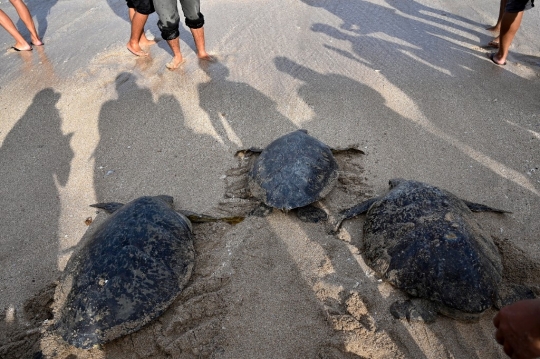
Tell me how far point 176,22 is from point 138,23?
80 centimetres

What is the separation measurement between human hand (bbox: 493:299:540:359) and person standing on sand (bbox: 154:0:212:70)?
4.92 meters

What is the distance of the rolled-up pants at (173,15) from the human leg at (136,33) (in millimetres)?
571

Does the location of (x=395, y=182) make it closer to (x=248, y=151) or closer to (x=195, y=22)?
(x=248, y=151)

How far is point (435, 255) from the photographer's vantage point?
7.52 ft

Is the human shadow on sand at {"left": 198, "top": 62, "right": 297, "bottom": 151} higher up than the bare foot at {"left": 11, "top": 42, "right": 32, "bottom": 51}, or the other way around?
the bare foot at {"left": 11, "top": 42, "right": 32, "bottom": 51}

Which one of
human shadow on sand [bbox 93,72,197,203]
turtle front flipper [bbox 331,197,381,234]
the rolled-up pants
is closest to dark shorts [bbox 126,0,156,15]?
the rolled-up pants

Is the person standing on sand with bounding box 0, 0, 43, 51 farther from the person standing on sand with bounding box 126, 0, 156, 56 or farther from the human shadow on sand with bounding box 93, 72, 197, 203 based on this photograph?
the human shadow on sand with bounding box 93, 72, 197, 203

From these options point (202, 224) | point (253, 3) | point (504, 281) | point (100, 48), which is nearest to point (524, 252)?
point (504, 281)

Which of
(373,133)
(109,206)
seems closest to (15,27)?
(109,206)

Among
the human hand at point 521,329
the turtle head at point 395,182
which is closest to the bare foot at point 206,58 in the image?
the turtle head at point 395,182

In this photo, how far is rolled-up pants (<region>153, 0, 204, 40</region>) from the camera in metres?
4.64

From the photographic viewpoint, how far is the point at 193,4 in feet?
15.7

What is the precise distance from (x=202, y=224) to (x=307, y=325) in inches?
51.2

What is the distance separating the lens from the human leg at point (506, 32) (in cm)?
444
